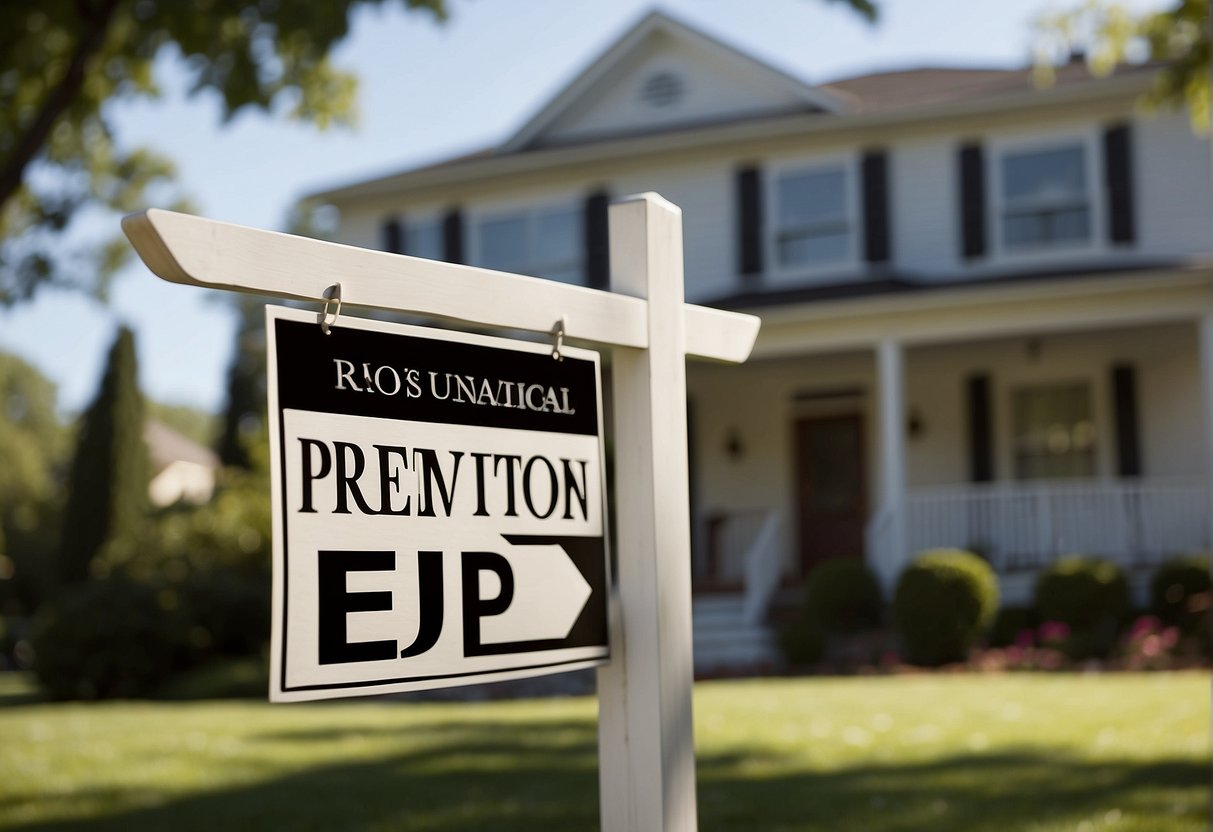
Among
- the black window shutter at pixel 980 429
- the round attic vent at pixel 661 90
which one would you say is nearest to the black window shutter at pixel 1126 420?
the black window shutter at pixel 980 429

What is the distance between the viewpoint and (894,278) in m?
16.9

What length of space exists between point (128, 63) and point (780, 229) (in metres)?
10.2

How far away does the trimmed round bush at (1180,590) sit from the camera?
13227 millimetres

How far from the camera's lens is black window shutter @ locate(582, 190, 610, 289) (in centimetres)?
1838

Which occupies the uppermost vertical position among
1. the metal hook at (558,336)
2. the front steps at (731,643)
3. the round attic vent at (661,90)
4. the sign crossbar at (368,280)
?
the round attic vent at (661,90)

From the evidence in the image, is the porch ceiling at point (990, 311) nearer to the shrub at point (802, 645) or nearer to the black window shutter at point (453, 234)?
the shrub at point (802, 645)

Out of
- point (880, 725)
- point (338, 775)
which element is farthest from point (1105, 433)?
point (338, 775)

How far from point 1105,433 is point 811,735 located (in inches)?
418

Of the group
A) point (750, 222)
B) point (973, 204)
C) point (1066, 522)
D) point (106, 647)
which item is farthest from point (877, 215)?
point (106, 647)

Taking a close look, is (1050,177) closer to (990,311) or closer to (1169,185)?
(1169,185)

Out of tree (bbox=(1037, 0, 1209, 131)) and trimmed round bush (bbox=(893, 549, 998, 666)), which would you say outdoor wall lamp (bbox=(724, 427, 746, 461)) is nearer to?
trimmed round bush (bbox=(893, 549, 998, 666))

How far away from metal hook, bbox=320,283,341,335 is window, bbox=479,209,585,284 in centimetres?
1663

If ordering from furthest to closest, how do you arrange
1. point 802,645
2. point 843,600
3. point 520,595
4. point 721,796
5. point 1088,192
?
1. point 1088,192
2. point 843,600
3. point 802,645
4. point 721,796
5. point 520,595

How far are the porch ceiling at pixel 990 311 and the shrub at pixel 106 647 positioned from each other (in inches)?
289
